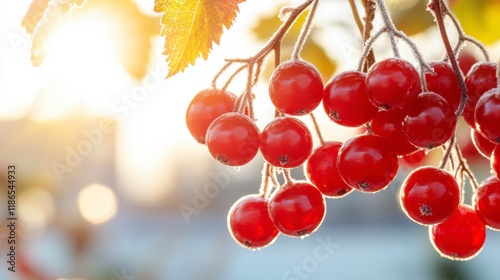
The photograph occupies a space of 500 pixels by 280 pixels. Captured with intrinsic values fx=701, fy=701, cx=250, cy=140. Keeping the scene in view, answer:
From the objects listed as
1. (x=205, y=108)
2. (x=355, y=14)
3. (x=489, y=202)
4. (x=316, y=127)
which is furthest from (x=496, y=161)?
(x=205, y=108)

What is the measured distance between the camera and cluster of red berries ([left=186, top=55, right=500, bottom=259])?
4.55 feet

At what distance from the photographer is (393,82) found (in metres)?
1.33

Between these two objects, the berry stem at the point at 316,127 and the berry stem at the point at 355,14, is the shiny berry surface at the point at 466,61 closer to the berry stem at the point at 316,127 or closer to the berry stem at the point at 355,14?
the berry stem at the point at 355,14

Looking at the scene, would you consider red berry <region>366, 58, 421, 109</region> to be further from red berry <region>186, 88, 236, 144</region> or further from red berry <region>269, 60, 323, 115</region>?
red berry <region>186, 88, 236, 144</region>

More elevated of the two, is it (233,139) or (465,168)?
(233,139)

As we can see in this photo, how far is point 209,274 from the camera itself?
135 inches

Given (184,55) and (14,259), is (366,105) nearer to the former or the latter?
(184,55)

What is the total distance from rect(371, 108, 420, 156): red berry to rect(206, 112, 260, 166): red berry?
26 cm

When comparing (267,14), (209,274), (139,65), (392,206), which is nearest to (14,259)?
(209,274)

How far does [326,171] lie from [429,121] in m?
0.30

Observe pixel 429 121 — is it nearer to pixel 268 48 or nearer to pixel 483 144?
pixel 483 144

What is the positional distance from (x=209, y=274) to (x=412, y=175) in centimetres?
204

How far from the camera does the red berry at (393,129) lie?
145cm

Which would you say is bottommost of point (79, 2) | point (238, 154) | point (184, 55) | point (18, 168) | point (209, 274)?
point (209, 274)
